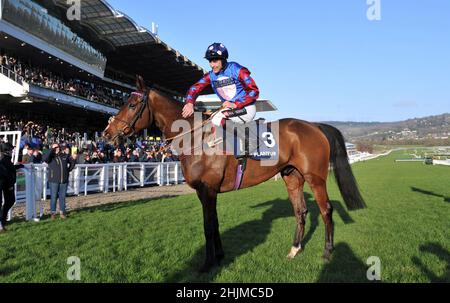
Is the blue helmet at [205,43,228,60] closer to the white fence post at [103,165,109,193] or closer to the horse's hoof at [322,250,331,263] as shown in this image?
the horse's hoof at [322,250,331,263]

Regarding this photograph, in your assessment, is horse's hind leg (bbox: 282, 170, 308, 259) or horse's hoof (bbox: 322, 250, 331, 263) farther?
horse's hind leg (bbox: 282, 170, 308, 259)

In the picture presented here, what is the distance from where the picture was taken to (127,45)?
101 feet

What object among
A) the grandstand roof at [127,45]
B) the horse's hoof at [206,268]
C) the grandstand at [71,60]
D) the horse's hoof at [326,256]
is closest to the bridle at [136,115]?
the horse's hoof at [206,268]

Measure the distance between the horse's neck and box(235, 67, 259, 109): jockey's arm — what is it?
0.70 meters

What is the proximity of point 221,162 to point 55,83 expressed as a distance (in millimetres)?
23403

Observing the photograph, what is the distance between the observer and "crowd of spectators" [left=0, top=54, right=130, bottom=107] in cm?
2189

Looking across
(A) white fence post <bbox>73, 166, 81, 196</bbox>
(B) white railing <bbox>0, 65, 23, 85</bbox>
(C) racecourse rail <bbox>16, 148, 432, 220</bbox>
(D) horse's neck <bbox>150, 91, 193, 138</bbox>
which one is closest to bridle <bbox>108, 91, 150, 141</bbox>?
(D) horse's neck <bbox>150, 91, 193, 138</bbox>

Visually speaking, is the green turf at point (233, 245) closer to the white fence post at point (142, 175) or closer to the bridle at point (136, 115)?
the bridle at point (136, 115)

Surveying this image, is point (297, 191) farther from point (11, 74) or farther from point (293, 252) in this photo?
point (11, 74)

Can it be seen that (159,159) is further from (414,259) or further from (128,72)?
(128,72)

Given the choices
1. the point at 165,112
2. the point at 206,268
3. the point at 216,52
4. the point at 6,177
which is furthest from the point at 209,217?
the point at 6,177

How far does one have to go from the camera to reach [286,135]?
500 cm

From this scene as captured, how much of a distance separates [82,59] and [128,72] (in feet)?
30.3
